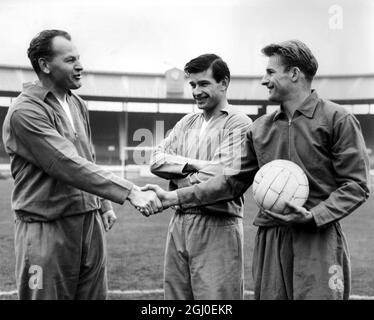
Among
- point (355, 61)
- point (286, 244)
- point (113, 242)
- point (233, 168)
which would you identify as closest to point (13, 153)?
point (233, 168)

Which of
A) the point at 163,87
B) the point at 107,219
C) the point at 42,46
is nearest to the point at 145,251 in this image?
the point at 107,219

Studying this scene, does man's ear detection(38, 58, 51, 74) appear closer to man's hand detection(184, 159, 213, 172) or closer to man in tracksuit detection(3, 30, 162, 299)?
man in tracksuit detection(3, 30, 162, 299)

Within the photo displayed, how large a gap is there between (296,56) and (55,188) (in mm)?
1866

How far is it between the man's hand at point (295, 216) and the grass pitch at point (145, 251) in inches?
139

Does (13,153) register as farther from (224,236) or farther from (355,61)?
(355,61)

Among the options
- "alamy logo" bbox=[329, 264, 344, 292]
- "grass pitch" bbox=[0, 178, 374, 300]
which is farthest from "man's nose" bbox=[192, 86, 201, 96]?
"grass pitch" bbox=[0, 178, 374, 300]

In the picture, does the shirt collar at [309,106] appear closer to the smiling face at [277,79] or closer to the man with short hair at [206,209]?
the smiling face at [277,79]

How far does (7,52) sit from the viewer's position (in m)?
38.0

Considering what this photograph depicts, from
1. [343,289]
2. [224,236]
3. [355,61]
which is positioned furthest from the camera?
[355,61]

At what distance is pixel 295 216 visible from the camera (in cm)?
310

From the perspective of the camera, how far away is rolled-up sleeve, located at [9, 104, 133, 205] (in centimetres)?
371

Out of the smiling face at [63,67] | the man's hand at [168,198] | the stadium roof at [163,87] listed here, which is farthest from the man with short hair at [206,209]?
the stadium roof at [163,87]

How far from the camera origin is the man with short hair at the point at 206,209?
3.91 meters
